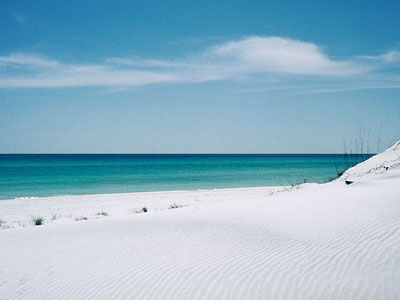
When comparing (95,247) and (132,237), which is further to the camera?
(132,237)

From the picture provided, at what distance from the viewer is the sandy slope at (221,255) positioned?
4250mm

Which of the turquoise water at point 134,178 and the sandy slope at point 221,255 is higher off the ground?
the sandy slope at point 221,255

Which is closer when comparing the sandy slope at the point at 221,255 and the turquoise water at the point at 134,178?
the sandy slope at the point at 221,255

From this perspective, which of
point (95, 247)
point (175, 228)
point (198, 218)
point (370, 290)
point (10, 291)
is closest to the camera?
point (370, 290)

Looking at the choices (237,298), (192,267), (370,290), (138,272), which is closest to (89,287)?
(138,272)

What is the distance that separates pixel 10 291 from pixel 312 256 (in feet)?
14.2

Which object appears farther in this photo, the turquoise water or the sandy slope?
the turquoise water

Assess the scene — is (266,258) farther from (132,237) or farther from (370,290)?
(132,237)

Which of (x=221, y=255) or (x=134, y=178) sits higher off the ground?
(x=221, y=255)

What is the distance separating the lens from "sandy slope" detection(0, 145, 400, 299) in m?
4.25

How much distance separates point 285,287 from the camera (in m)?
4.18

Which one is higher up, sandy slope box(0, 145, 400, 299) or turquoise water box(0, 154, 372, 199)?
sandy slope box(0, 145, 400, 299)

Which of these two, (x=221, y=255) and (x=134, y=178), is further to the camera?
(x=134, y=178)

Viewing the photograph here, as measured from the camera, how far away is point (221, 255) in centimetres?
539
